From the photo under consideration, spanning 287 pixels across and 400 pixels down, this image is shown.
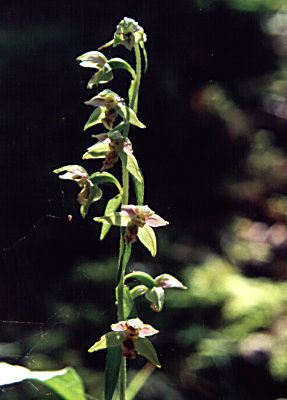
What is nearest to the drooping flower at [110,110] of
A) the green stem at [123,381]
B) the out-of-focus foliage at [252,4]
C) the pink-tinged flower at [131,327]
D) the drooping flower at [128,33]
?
the drooping flower at [128,33]

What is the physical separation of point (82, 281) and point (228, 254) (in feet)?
3.32

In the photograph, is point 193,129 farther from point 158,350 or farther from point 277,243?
point 158,350

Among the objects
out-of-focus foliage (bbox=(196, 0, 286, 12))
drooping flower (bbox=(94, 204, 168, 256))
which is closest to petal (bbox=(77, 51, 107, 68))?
drooping flower (bbox=(94, 204, 168, 256))

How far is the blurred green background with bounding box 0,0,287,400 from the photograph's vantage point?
2.87m

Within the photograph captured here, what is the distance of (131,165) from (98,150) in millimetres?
115

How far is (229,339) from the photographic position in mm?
2836

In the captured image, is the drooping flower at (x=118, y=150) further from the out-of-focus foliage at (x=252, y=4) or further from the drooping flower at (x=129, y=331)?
the out-of-focus foliage at (x=252, y=4)

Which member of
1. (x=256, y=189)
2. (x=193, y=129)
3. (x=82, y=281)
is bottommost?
(x=82, y=281)

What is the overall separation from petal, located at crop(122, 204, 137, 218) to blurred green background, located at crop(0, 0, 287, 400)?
1522 millimetres

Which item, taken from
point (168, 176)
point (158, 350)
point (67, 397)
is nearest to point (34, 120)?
point (168, 176)

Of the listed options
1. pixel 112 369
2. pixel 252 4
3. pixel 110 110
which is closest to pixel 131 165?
pixel 110 110

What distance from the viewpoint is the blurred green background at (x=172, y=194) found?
2865mm

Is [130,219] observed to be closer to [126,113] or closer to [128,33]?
[126,113]

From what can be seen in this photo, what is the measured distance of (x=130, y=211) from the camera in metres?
1.39
